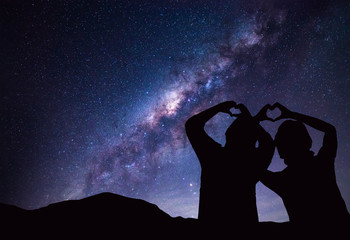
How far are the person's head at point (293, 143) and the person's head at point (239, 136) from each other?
1.16ft

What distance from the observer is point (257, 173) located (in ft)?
7.63

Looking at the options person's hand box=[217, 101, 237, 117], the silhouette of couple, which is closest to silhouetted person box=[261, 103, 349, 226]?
the silhouette of couple

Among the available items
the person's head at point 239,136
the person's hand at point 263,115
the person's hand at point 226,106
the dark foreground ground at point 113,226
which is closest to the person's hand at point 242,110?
the person's hand at point 226,106

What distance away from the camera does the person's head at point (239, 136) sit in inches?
90.7

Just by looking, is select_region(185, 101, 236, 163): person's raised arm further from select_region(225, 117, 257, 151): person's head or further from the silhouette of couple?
select_region(225, 117, 257, 151): person's head

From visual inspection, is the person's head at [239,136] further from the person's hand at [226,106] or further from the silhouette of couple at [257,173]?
the person's hand at [226,106]

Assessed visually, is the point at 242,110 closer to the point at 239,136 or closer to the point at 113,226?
the point at 239,136

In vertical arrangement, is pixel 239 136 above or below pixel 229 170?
above

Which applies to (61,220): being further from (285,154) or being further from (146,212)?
(285,154)

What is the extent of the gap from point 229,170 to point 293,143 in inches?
31.5

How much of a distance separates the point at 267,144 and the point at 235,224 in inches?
42.2

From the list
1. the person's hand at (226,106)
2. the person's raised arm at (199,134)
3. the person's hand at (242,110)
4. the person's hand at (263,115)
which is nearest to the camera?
the person's raised arm at (199,134)

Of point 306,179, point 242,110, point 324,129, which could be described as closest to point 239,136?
point 242,110

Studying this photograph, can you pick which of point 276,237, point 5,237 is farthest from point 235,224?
point 5,237
